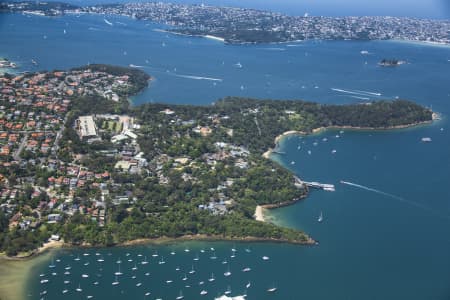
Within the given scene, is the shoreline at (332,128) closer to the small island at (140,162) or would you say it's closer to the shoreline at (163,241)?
the small island at (140,162)

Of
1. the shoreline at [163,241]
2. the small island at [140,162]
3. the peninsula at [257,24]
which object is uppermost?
the peninsula at [257,24]

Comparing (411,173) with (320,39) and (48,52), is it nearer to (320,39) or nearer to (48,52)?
(48,52)

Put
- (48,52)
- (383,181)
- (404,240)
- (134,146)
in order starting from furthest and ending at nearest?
(48,52)
(134,146)
(383,181)
(404,240)

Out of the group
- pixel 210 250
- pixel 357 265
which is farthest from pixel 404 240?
pixel 210 250

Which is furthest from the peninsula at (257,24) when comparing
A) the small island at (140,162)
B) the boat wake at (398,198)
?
the boat wake at (398,198)

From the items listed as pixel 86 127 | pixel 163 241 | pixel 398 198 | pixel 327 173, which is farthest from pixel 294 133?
pixel 163 241

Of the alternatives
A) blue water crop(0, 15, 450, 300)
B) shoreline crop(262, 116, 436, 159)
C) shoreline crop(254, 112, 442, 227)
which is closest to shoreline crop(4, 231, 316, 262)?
blue water crop(0, 15, 450, 300)
